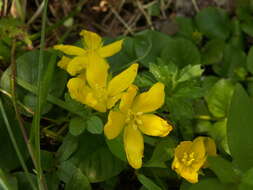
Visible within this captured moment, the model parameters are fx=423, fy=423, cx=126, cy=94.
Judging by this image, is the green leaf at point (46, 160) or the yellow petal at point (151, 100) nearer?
the yellow petal at point (151, 100)

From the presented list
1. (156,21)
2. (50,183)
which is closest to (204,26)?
(156,21)

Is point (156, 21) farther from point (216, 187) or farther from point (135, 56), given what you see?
point (216, 187)

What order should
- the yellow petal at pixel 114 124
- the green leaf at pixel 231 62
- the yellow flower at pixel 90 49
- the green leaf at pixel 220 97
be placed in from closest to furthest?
the yellow petal at pixel 114 124, the yellow flower at pixel 90 49, the green leaf at pixel 220 97, the green leaf at pixel 231 62

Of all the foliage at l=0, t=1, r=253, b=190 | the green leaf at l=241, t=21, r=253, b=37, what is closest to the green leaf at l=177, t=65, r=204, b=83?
the foliage at l=0, t=1, r=253, b=190

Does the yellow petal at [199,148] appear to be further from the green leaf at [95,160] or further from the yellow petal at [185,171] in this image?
the green leaf at [95,160]

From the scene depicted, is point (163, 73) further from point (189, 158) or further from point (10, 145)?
point (10, 145)

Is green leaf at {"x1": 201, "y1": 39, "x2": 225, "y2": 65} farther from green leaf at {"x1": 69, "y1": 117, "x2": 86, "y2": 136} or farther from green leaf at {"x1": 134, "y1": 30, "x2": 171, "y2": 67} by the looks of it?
green leaf at {"x1": 69, "y1": 117, "x2": 86, "y2": 136}

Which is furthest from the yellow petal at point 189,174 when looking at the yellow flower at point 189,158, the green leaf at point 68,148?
the green leaf at point 68,148
